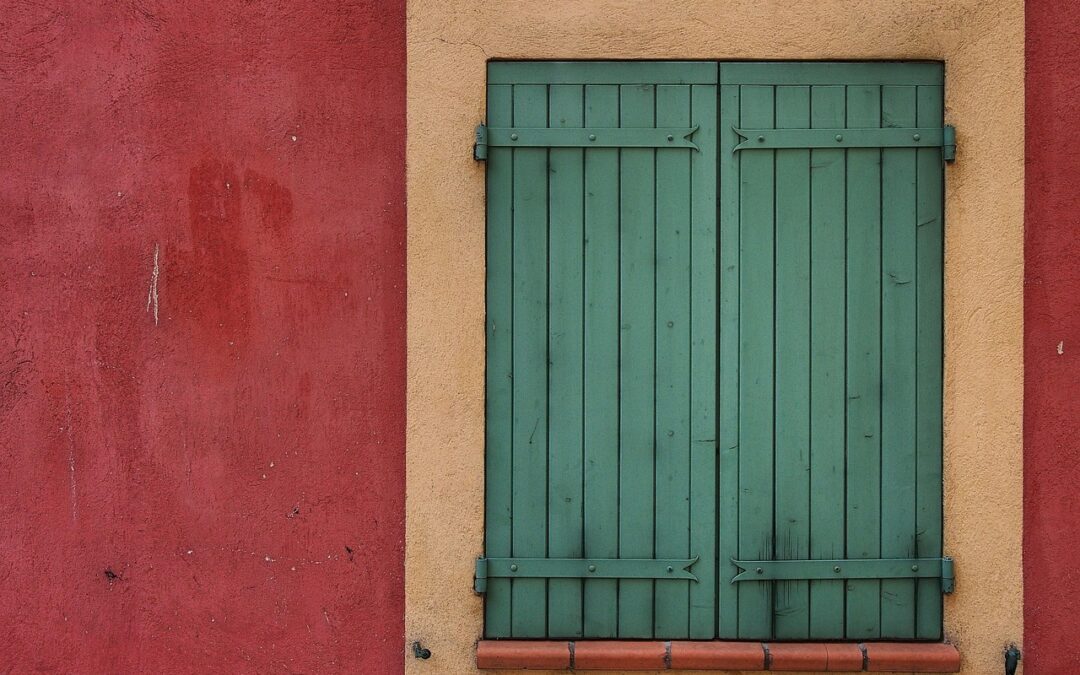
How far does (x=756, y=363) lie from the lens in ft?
9.46

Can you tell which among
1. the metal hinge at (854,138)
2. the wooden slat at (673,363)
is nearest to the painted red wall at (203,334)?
the wooden slat at (673,363)

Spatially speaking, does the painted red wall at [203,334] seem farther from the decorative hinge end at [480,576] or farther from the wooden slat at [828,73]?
the wooden slat at [828,73]

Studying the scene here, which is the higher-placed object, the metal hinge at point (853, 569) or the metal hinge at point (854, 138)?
the metal hinge at point (854, 138)

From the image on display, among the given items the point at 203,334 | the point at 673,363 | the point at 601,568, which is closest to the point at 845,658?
the point at 601,568

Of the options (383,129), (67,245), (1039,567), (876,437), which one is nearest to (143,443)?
(67,245)

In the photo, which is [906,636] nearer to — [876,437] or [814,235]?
[876,437]

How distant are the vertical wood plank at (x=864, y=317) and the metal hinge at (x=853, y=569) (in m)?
0.08

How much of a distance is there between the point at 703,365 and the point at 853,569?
0.84 meters

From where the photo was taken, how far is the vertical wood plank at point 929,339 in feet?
9.39

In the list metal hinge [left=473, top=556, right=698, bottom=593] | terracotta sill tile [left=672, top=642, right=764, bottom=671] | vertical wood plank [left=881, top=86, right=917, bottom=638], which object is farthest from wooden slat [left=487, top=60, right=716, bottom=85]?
terracotta sill tile [left=672, top=642, right=764, bottom=671]

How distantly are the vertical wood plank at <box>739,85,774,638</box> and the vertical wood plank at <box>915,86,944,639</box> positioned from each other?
488 mm

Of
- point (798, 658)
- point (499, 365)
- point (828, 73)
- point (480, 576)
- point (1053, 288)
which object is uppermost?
point (828, 73)

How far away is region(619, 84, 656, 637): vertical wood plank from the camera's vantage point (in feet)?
9.45

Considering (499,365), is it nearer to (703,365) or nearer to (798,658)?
(703,365)
